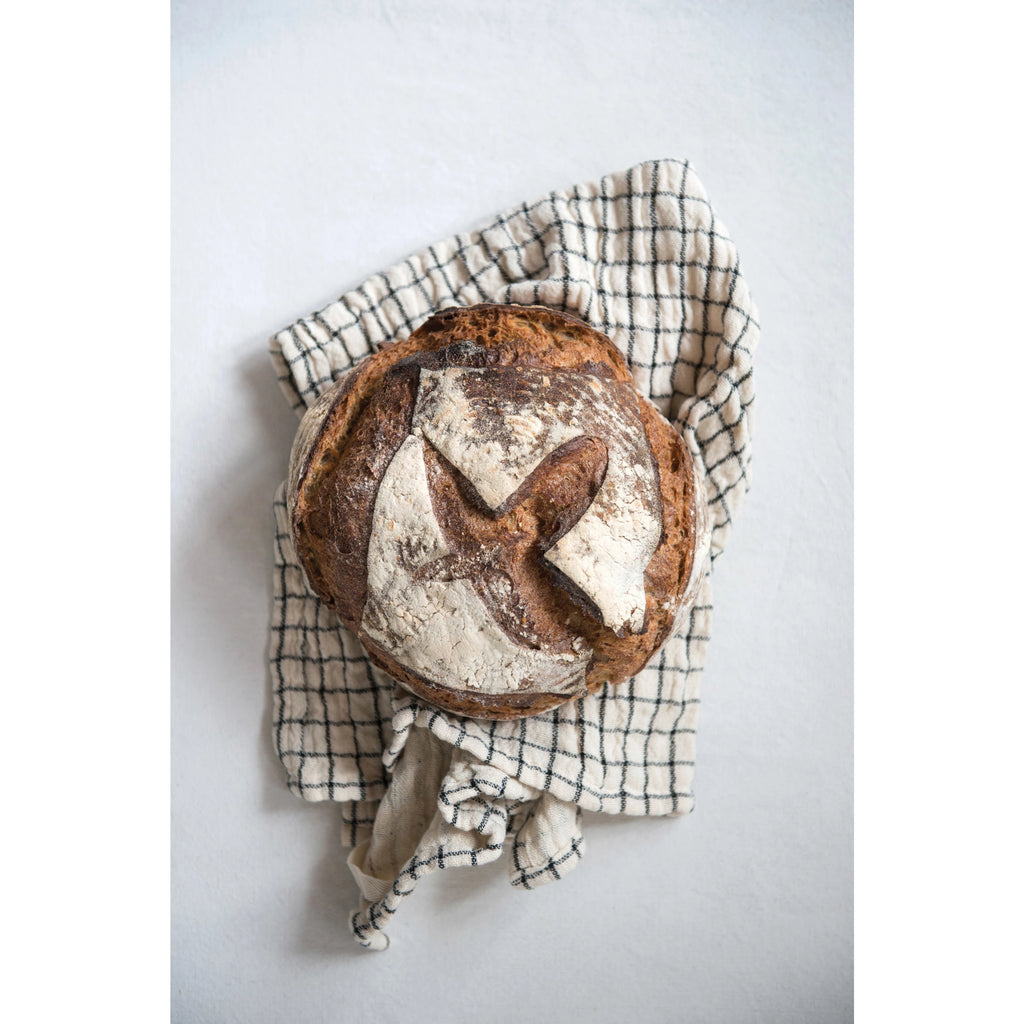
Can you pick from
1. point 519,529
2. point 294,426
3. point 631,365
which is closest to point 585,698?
point 519,529

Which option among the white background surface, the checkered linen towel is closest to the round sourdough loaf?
the checkered linen towel

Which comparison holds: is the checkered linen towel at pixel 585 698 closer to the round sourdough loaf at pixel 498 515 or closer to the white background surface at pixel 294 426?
the white background surface at pixel 294 426

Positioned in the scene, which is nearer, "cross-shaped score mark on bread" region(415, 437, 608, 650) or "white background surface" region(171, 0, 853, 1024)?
"cross-shaped score mark on bread" region(415, 437, 608, 650)

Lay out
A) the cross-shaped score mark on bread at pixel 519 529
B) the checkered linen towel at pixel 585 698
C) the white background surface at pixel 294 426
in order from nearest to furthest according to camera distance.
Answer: the cross-shaped score mark on bread at pixel 519 529, the checkered linen towel at pixel 585 698, the white background surface at pixel 294 426

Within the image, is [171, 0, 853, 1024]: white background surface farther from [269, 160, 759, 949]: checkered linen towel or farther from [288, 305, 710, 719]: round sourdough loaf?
[288, 305, 710, 719]: round sourdough loaf

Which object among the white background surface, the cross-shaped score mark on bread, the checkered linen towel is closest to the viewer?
the cross-shaped score mark on bread

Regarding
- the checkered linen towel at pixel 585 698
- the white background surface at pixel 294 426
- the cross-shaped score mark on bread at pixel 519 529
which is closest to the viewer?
the cross-shaped score mark on bread at pixel 519 529

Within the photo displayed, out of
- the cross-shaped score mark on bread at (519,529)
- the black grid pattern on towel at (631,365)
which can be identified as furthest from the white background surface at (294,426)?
the cross-shaped score mark on bread at (519,529)
